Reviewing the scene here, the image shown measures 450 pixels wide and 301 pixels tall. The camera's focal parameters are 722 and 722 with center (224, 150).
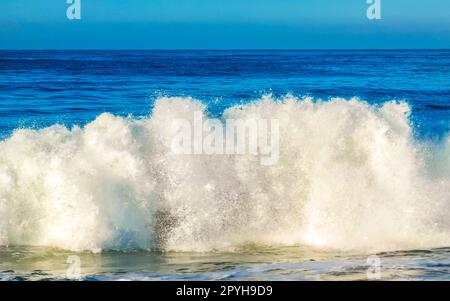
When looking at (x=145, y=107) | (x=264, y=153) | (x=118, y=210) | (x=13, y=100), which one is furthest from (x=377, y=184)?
(x=13, y=100)

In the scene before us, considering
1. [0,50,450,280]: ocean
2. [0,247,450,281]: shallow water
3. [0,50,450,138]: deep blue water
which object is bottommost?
[0,247,450,281]: shallow water

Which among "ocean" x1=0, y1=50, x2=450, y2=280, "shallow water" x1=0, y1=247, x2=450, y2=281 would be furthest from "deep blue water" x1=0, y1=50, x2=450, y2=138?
"shallow water" x1=0, y1=247, x2=450, y2=281

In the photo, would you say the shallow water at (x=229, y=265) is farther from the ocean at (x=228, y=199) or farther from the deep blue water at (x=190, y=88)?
the deep blue water at (x=190, y=88)

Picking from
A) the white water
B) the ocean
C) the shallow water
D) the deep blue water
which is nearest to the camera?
the shallow water

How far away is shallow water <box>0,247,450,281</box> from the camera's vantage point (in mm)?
8062

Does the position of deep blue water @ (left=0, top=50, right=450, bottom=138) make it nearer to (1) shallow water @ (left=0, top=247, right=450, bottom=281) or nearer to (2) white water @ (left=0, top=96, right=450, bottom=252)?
(2) white water @ (left=0, top=96, right=450, bottom=252)

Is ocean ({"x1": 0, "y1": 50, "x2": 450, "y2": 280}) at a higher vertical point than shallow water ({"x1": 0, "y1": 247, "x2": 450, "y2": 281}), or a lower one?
higher

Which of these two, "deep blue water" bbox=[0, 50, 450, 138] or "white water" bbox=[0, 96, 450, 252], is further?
"deep blue water" bbox=[0, 50, 450, 138]

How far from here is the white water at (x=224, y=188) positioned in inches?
406

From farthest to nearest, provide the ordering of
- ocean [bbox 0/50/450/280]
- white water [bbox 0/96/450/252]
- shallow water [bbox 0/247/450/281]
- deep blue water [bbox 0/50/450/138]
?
deep blue water [bbox 0/50/450/138]
white water [bbox 0/96/450/252]
ocean [bbox 0/50/450/280]
shallow water [bbox 0/247/450/281]

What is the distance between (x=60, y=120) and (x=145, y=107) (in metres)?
3.87

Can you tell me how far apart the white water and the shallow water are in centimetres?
46

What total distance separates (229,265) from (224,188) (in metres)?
2.40
